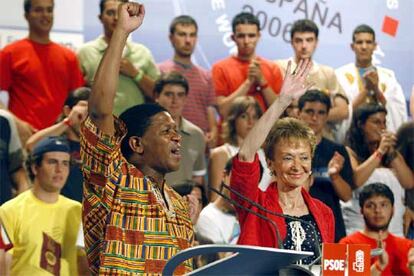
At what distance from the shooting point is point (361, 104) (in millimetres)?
6488

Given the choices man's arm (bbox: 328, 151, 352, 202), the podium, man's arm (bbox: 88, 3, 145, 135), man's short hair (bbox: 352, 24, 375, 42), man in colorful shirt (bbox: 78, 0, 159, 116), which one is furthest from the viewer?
man's short hair (bbox: 352, 24, 375, 42)

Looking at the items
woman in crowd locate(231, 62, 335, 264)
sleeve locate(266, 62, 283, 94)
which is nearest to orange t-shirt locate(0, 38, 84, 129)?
sleeve locate(266, 62, 283, 94)

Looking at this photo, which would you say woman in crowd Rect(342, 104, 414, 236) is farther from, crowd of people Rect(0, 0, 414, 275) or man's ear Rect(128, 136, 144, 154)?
man's ear Rect(128, 136, 144, 154)

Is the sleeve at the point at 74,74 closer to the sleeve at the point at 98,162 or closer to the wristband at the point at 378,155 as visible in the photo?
the wristband at the point at 378,155

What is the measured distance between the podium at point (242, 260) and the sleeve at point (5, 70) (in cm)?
372

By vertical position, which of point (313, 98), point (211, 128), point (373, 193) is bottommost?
point (373, 193)

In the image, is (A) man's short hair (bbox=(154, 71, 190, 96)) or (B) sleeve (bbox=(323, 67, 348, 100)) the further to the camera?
(B) sleeve (bbox=(323, 67, 348, 100))

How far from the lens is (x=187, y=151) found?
613cm

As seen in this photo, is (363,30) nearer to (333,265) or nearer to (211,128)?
(211,128)

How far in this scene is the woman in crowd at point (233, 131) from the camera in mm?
6059

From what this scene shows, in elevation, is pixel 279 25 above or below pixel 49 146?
above

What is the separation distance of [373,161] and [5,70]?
215cm

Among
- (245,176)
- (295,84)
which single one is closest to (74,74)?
(295,84)

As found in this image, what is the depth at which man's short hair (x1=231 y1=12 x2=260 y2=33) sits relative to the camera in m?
6.57
